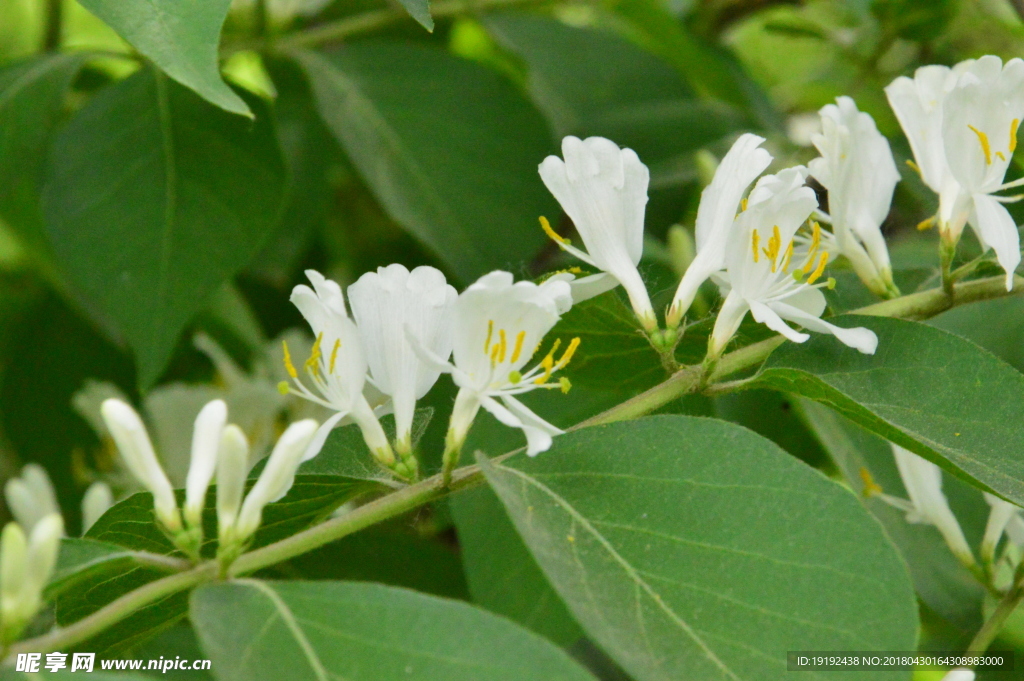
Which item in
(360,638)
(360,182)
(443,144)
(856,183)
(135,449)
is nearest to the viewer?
(360,638)

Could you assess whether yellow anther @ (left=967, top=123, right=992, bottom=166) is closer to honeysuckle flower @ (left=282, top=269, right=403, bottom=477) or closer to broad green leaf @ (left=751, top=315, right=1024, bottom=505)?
broad green leaf @ (left=751, top=315, right=1024, bottom=505)

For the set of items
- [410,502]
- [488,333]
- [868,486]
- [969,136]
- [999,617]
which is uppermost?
[969,136]

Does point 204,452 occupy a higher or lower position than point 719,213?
lower

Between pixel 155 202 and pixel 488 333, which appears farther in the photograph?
pixel 155 202

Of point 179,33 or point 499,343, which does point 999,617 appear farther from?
point 179,33

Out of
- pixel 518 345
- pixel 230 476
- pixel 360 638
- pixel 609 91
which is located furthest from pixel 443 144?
pixel 360 638

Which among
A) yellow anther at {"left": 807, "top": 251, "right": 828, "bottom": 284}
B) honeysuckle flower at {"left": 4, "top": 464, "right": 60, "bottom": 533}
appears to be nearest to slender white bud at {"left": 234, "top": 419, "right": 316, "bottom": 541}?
honeysuckle flower at {"left": 4, "top": 464, "right": 60, "bottom": 533}
